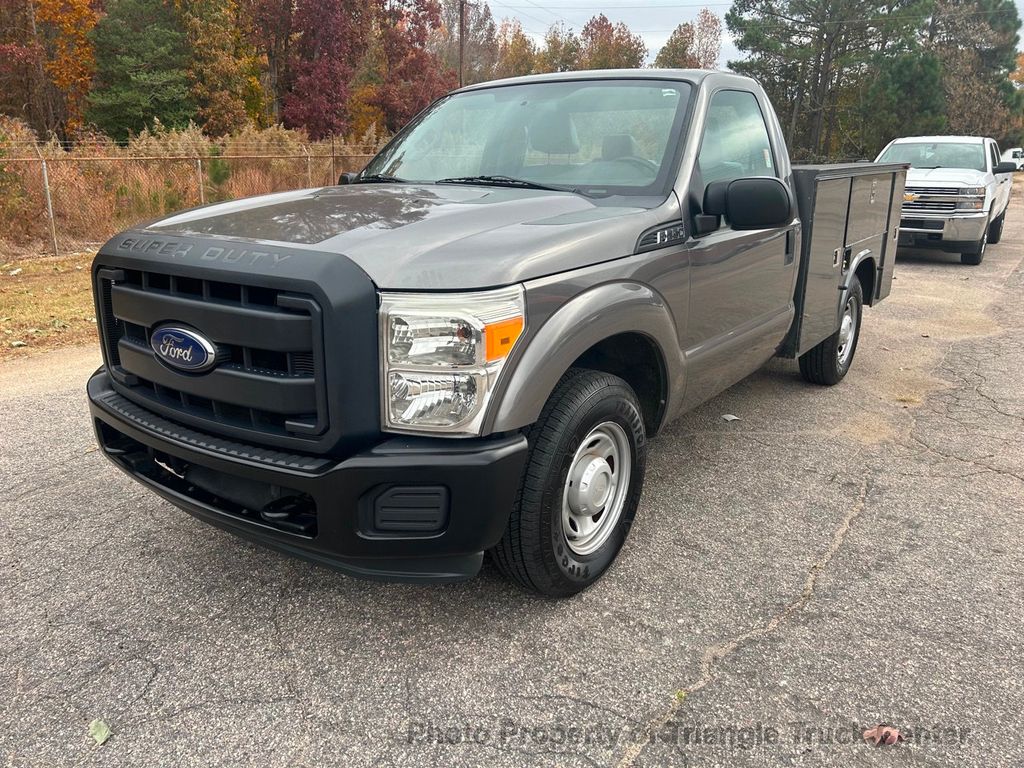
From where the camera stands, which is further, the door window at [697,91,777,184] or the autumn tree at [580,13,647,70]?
the autumn tree at [580,13,647,70]

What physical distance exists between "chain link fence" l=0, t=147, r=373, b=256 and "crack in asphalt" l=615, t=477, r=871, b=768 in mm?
10276

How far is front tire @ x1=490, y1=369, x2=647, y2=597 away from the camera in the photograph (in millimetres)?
2566

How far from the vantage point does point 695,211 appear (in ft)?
10.9

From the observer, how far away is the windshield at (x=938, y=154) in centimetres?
1288

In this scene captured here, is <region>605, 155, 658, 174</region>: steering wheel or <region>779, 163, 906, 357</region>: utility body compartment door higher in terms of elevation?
<region>605, 155, 658, 174</region>: steering wheel

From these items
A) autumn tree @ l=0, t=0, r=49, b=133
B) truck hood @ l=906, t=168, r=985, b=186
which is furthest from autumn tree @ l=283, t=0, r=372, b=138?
truck hood @ l=906, t=168, r=985, b=186

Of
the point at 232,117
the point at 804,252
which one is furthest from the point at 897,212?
the point at 232,117

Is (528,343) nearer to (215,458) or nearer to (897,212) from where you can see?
(215,458)

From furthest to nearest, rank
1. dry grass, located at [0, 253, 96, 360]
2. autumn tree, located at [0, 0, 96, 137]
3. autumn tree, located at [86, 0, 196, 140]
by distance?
autumn tree, located at [0, 0, 96, 137], autumn tree, located at [86, 0, 196, 140], dry grass, located at [0, 253, 96, 360]

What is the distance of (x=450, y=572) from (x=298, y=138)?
21144 millimetres

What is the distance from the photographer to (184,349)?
8.14 feet

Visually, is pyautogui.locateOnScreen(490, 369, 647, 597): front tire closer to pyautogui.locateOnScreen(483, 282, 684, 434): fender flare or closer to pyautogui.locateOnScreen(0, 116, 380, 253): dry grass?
pyautogui.locateOnScreen(483, 282, 684, 434): fender flare

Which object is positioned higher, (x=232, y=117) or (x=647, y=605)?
(x=232, y=117)

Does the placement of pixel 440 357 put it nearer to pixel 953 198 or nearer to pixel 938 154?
pixel 953 198
